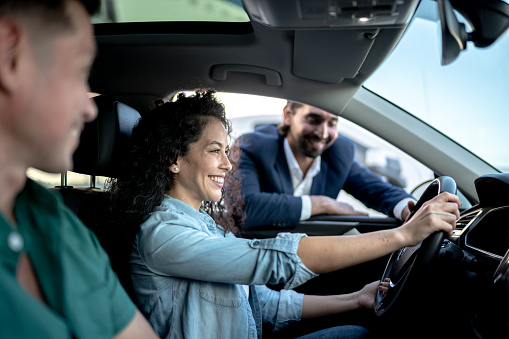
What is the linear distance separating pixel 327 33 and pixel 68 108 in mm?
1096

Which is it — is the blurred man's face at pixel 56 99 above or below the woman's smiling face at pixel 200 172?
above

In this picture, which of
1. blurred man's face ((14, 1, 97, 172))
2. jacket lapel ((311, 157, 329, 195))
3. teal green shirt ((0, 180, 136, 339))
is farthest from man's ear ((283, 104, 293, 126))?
blurred man's face ((14, 1, 97, 172))

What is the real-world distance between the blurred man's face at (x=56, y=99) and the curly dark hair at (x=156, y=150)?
2.64ft

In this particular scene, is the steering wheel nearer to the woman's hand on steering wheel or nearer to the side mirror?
the woman's hand on steering wheel

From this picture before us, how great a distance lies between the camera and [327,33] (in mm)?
1674

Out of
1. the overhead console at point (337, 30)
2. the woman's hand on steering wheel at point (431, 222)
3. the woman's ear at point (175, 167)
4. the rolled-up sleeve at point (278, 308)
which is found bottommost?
the rolled-up sleeve at point (278, 308)

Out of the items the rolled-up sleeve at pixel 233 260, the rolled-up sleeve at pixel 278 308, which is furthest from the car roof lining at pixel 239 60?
the rolled-up sleeve at pixel 278 308

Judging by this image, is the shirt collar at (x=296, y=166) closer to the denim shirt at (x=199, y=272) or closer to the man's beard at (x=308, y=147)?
the man's beard at (x=308, y=147)

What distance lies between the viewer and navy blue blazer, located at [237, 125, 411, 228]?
2.75 m

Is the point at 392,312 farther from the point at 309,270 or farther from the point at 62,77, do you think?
the point at 62,77

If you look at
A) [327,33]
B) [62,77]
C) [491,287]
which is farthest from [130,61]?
[491,287]

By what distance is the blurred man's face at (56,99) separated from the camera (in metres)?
0.74

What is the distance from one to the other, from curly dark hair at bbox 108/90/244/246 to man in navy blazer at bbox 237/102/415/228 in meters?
1.16

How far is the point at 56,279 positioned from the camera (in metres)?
0.83
